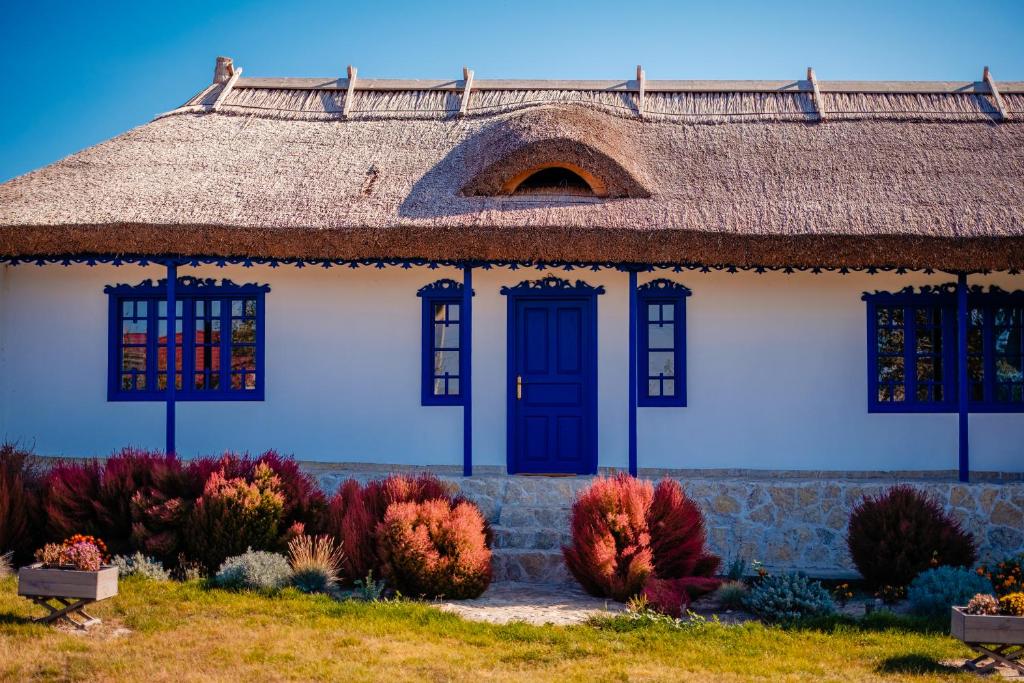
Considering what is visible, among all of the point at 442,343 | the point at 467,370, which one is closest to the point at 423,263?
the point at 467,370

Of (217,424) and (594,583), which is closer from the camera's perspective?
(594,583)

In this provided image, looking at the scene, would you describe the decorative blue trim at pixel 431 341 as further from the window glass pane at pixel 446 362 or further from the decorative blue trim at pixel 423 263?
the decorative blue trim at pixel 423 263

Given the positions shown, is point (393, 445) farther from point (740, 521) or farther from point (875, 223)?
point (875, 223)

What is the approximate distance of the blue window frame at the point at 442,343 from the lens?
37.6 ft

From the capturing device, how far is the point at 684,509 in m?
8.88

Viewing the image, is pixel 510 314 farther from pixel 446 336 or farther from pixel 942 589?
pixel 942 589

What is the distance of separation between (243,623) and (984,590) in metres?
5.92

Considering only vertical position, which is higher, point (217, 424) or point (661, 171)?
point (661, 171)

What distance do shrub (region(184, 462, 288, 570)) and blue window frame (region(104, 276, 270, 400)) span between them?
3005mm

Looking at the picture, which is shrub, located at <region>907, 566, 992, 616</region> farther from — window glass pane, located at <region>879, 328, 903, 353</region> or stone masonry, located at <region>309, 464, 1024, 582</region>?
window glass pane, located at <region>879, 328, 903, 353</region>

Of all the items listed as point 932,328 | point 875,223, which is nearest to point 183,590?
point 875,223

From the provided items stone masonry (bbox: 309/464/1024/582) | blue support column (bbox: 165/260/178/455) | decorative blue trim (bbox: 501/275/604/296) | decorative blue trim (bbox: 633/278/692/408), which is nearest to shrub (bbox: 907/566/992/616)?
stone masonry (bbox: 309/464/1024/582)

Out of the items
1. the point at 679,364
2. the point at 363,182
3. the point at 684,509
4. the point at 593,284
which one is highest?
the point at 363,182

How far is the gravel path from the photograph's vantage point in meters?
7.77
